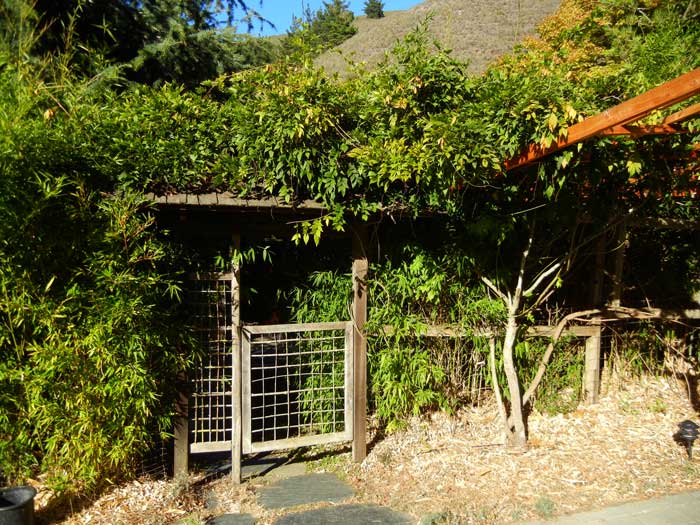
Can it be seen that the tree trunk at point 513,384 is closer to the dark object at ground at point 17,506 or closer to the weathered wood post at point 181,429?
the weathered wood post at point 181,429

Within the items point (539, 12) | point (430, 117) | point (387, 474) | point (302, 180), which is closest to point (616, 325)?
point (387, 474)

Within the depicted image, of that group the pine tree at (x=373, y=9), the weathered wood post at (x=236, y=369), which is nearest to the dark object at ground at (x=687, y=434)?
the weathered wood post at (x=236, y=369)

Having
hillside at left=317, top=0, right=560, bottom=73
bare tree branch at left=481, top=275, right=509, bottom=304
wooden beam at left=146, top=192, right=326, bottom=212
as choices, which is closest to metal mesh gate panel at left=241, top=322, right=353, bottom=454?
wooden beam at left=146, top=192, right=326, bottom=212

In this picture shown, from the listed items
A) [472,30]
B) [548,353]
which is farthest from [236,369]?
[472,30]

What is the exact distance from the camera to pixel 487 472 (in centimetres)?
418

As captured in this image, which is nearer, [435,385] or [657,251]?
[435,385]

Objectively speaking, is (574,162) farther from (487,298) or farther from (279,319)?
(279,319)

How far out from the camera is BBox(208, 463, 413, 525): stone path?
140 inches

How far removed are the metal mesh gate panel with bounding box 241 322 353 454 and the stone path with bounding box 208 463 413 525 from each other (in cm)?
26

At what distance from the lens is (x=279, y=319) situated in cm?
469

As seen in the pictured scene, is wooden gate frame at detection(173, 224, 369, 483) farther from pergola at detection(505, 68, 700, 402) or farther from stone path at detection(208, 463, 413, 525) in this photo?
pergola at detection(505, 68, 700, 402)

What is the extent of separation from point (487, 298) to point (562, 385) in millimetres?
1399

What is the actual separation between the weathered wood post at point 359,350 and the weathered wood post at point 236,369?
0.97 m

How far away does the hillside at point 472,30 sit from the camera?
2509 centimetres
